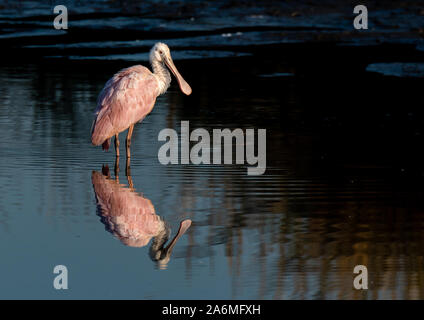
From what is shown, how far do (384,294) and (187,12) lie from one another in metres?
22.6

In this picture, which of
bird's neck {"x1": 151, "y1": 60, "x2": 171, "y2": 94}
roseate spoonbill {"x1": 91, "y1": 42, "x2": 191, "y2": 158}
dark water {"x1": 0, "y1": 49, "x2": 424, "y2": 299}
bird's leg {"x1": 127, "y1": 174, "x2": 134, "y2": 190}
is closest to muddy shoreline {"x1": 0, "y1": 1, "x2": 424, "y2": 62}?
dark water {"x1": 0, "y1": 49, "x2": 424, "y2": 299}

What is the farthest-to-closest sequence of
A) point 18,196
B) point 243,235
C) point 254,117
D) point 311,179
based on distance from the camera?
point 254,117 → point 311,179 → point 18,196 → point 243,235

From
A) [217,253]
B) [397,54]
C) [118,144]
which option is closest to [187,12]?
[397,54]

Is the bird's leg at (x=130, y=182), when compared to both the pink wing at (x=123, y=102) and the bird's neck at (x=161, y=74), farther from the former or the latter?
the bird's neck at (x=161, y=74)

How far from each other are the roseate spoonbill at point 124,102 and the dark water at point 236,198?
0.24 meters

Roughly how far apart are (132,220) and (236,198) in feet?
3.80

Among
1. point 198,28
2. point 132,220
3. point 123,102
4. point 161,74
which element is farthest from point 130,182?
point 198,28

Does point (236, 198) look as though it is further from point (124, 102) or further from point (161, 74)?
point (161, 74)

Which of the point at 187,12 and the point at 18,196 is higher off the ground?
the point at 187,12

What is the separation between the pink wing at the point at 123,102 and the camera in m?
11.6

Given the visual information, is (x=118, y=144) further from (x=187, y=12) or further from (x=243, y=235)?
(x=187, y=12)

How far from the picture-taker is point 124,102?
468 inches

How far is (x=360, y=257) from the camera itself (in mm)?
7430

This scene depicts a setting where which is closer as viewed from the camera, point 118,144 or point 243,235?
point 243,235
